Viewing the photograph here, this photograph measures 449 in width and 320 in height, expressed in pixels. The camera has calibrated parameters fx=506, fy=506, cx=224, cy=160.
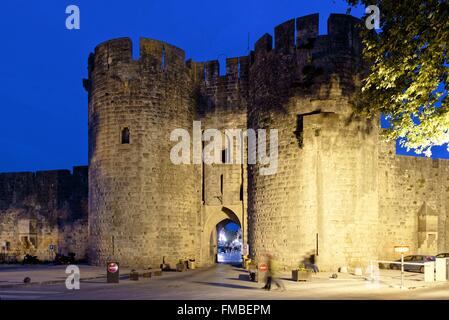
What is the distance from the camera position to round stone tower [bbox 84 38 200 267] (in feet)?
69.9

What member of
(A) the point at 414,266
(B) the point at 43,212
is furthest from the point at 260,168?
(B) the point at 43,212

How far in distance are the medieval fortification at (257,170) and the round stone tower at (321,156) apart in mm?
39

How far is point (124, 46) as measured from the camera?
21.9 meters

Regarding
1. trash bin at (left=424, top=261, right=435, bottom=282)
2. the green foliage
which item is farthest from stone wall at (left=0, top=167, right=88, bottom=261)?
the green foliage

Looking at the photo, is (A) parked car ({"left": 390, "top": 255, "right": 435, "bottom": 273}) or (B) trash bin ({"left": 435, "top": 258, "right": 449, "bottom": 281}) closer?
(B) trash bin ({"left": 435, "top": 258, "right": 449, "bottom": 281})

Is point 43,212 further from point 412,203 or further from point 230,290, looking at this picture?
point 412,203

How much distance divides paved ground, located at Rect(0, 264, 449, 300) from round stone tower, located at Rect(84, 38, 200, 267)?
478 cm

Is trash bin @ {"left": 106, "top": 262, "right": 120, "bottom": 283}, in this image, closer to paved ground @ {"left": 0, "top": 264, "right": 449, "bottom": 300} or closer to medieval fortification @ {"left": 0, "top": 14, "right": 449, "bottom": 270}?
paved ground @ {"left": 0, "top": 264, "right": 449, "bottom": 300}

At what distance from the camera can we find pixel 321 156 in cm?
1838

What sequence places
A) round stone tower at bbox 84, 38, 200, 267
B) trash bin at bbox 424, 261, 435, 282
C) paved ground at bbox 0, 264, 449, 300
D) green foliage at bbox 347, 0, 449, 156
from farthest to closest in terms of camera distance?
round stone tower at bbox 84, 38, 200, 267 < trash bin at bbox 424, 261, 435, 282 < paved ground at bbox 0, 264, 449, 300 < green foliage at bbox 347, 0, 449, 156

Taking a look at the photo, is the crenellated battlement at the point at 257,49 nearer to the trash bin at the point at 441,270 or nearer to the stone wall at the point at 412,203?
the stone wall at the point at 412,203

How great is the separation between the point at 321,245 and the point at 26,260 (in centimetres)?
1598

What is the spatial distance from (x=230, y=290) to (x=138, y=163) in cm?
957
